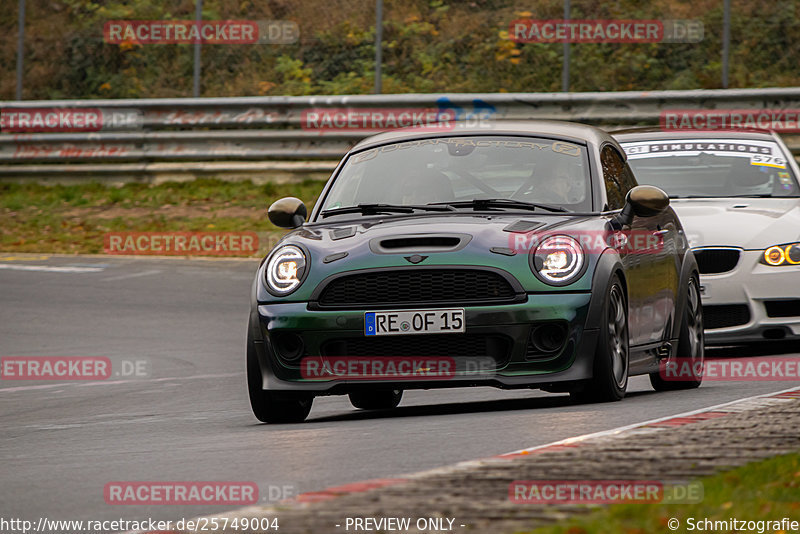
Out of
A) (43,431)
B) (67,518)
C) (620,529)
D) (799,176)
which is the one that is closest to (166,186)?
(799,176)

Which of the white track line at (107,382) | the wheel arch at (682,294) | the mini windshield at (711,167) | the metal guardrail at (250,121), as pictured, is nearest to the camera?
the wheel arch at (682,294)

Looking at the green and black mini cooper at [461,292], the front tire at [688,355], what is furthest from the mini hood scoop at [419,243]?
the front tire at [688,355]

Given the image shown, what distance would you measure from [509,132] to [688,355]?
1.77m

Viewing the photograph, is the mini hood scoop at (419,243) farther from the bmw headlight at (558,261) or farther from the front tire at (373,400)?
the front tire at (373,400)

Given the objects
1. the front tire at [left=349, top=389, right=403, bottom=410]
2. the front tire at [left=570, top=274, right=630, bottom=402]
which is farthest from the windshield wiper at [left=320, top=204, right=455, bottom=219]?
the front tire at [left=349, top=389, right=403, bottom=410]

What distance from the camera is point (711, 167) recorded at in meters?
12.1

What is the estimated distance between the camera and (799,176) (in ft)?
39.4

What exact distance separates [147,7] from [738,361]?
51.5 ft

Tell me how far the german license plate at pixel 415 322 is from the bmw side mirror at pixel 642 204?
4.26 ft

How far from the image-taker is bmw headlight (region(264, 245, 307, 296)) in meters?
7.77

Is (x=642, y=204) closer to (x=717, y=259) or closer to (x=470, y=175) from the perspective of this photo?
(x=470, y=175)

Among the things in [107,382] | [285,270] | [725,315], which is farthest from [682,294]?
[107,382]

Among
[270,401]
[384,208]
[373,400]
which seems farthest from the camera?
[373,400]

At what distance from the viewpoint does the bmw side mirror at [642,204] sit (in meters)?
8.39
